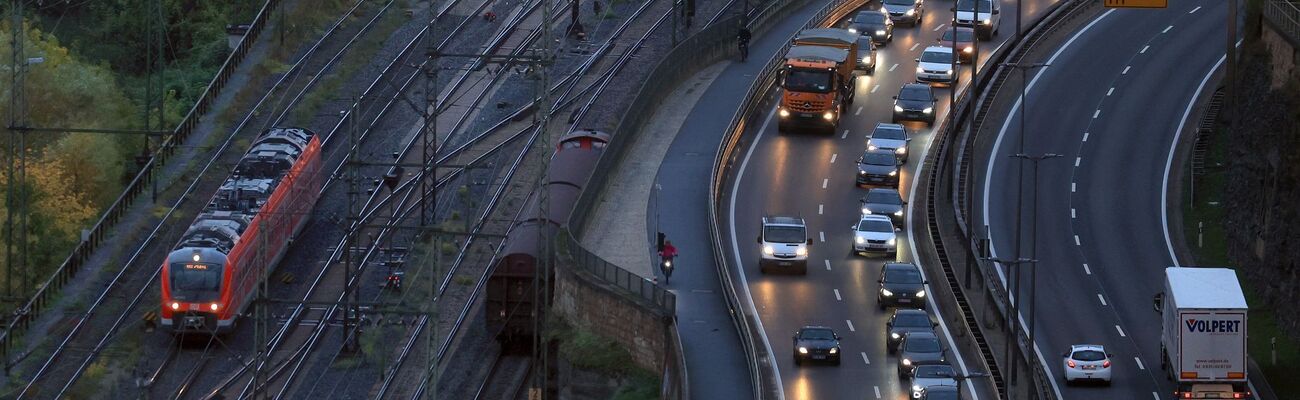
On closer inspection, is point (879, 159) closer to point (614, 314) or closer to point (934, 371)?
point (614, 314)

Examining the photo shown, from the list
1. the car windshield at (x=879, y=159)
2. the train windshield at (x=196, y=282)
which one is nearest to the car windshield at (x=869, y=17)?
the car windshield at (x=879, y=159)

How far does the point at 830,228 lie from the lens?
69.5 meters

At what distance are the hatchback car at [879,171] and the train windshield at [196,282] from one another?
21.3 meters

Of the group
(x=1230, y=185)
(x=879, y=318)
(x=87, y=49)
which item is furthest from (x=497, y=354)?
(x=87, y=49)

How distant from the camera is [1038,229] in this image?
70.9 m

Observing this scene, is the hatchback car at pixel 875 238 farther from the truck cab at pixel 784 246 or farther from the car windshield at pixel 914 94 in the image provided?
the car windshield at pixel 914 94

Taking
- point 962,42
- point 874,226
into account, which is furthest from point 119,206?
point 962,42

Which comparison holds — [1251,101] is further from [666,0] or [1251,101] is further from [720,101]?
[666,0]

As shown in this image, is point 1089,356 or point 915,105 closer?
point 1089,356

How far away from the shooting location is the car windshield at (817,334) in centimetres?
5656

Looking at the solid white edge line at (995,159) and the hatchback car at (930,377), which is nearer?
the hatchback car at (930,377)

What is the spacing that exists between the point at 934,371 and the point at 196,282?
868 inches

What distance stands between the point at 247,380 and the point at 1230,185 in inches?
1271

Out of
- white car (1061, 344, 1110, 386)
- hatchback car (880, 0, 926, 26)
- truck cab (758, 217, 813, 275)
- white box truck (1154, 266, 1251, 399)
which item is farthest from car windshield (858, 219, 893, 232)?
hatchback car (880, 0, 926, 26)
